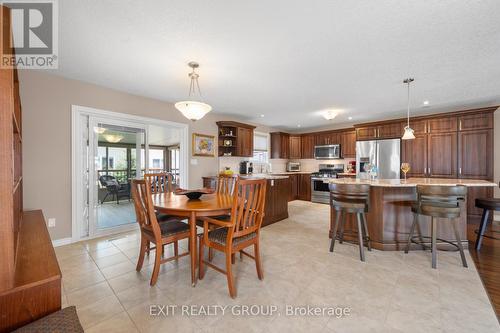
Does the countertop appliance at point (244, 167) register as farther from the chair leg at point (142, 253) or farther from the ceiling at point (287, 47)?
the chair leg at point (142, 253)

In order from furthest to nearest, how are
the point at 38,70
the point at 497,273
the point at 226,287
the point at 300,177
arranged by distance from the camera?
the point at 300,177, the point at 38,70, the point at 497,273, the point at 226,287

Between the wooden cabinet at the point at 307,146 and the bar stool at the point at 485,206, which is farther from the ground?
the wooden cabinet at the point at 307,146

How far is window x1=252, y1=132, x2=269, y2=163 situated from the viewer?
6492 mm

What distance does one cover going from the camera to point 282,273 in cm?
223

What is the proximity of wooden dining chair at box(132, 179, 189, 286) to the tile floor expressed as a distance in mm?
258

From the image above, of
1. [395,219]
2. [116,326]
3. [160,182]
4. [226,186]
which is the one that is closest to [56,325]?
[116,326]

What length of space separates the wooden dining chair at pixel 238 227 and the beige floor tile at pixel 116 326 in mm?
696

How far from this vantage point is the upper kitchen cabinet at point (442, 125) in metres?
4.36

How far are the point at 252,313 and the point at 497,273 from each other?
8.80 feet

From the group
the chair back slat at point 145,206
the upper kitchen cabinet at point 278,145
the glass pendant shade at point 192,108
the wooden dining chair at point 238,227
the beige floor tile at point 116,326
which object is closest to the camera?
the beige floor tile at point 116,326

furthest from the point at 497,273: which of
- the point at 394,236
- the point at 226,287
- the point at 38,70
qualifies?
the point at 38,70

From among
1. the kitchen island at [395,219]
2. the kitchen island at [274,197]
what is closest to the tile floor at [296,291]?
the kitchen island at [395,219]

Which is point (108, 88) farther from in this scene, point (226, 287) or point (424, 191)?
point (424, 191)

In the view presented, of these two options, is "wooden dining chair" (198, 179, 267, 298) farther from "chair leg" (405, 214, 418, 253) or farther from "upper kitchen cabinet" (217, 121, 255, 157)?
"upper kitchen cabinet" (217, 121, 255, 157)
